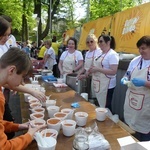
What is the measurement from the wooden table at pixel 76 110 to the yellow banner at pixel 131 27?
1.76m

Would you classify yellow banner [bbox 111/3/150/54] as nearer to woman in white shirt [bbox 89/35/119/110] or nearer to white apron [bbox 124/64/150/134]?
woman in white shirt [bbox 89/35/119/110]

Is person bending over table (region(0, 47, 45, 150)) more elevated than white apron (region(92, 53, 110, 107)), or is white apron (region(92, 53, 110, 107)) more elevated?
Result: person bending over table (region(0, 47, 45, 150))

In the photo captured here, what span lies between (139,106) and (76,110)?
0.87 metres

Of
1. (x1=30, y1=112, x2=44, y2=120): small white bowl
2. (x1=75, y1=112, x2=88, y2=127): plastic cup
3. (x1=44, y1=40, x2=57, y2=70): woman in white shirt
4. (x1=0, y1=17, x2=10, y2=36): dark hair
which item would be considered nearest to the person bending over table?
(x1=30, y1=112, x2=44, y2=120): small white bowl

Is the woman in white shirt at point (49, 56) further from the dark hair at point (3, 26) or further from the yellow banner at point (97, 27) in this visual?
the dark hair at point (3, 26)

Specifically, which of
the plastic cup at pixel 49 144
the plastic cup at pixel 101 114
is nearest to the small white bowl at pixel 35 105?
the plastic cup at pixel 101 114

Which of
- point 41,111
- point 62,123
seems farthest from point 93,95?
point 62,123

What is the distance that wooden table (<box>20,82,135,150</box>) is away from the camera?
1.42 meters

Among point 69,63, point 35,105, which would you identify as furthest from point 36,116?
point 69,63

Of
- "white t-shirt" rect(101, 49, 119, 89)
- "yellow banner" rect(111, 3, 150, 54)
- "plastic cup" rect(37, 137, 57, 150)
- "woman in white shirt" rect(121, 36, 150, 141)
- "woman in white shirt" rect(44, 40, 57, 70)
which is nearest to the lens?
"plastic cup" rect(37, 137, 57, 150)

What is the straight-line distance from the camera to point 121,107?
3.90m

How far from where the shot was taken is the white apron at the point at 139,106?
2.46 meters

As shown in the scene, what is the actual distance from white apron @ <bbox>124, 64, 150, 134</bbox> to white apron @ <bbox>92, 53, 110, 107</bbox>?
2.26 ft

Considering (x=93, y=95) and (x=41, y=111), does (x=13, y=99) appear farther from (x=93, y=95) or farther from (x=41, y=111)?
(x=41, y=111)
